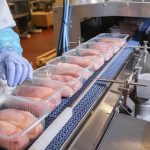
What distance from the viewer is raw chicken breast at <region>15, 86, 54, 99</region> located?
0.87m

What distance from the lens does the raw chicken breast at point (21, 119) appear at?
0.69m

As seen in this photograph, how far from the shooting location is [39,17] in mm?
7348

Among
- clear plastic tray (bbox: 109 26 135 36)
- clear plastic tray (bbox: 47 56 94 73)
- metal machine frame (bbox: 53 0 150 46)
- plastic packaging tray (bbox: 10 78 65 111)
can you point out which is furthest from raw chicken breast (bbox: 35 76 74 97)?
clear plastic tray (bbox: 109 26 135 36)

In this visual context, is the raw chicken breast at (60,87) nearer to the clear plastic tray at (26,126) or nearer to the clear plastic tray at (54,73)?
the clear plastic tray at (54,73)

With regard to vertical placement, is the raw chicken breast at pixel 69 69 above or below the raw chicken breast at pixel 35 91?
above

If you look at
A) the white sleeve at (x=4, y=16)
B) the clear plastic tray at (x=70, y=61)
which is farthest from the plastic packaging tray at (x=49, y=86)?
the white sleeve at (x=4, y=16)

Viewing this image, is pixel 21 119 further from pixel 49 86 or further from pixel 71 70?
pixel 71 70

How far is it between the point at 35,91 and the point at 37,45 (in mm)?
4631

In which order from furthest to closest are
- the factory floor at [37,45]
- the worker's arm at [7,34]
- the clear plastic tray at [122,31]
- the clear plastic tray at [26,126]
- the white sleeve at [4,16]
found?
the factory floor at [37,45], the clear plastic tray at [122,31], the white sleeve at [4,16], the worker's arm at [7,34], the clear plastic tray at [26,126]

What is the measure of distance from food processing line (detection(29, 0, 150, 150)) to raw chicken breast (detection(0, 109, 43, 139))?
5 centimetres

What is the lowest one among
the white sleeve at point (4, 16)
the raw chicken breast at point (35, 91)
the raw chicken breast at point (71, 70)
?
the raw chicken breast at point (35, 91)

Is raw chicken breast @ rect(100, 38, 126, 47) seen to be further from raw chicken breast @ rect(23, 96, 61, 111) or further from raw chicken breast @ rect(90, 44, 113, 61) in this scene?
raw chicken breast @ rect(23, 96, 61, 111)

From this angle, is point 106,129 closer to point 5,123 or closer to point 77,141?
point 77,141

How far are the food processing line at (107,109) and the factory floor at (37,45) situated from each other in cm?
273
